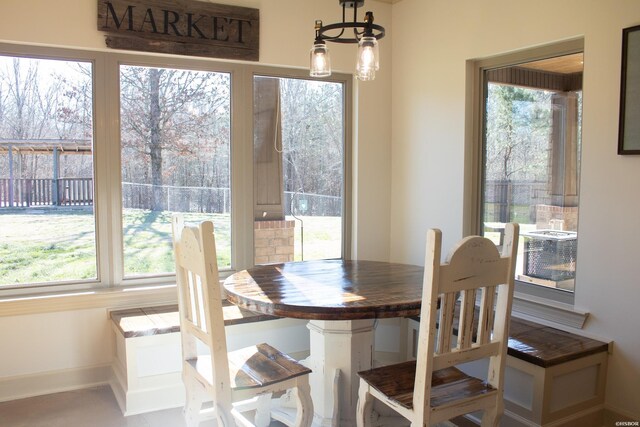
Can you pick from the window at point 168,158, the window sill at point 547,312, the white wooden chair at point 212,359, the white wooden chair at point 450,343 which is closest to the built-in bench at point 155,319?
the window at point 168,158

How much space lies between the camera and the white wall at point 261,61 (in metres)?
3.08

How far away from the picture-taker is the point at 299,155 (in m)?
3.90

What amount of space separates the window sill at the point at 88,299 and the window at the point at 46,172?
139 millimetres

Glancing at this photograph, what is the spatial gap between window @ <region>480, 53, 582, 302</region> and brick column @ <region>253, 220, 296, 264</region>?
4.41 ft

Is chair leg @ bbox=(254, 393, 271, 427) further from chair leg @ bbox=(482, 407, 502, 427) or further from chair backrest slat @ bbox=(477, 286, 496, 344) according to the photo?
chair backrest slat @ bbox=(477, 286, 496, 344)

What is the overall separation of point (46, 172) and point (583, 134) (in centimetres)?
305

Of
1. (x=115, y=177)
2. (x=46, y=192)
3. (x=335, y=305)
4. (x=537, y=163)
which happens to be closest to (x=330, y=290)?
(x=335, y=305)

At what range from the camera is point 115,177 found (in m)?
3.36

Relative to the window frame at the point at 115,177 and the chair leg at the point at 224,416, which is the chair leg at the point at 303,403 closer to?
the chair leg at the point at 224,416

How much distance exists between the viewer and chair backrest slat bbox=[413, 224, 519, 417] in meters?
1.81

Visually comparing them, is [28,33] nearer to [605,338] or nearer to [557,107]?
[557,107]

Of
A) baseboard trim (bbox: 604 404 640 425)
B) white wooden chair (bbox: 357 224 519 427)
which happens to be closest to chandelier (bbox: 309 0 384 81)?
white wooden chair (bbox: 357 224 519 427)

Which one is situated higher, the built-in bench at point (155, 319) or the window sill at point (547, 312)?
the window sill at point (547, 312)

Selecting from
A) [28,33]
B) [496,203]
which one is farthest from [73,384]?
[496,203]
